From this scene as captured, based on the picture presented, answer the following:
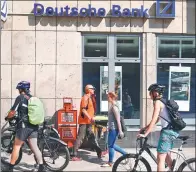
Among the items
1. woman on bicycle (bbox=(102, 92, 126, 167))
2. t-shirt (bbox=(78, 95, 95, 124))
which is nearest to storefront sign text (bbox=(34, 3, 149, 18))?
t-shirt (bbox=(78, 95, 95, 124))

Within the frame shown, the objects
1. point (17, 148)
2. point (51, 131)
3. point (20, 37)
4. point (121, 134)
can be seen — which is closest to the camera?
point (17, 148)

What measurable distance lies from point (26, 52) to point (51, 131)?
2561mm

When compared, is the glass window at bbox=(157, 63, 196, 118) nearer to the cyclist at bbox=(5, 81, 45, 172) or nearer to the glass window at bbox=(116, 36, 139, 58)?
the glass window at bbox=(116, 36, 139, 58)

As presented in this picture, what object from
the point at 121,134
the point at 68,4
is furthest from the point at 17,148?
the point at 68,4

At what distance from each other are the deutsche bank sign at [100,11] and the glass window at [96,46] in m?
0.63

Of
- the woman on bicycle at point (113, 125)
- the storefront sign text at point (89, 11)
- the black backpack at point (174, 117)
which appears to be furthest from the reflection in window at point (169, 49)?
the black backpack at point (174, 117)

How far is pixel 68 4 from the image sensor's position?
9859 mm

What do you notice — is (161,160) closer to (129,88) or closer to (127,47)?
(129,88)

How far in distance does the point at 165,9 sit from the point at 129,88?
2305mm

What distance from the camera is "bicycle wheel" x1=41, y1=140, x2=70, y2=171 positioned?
7.41 metres

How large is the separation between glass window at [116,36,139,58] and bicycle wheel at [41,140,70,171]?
365cm

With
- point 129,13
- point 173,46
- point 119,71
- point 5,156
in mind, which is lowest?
point 5,156

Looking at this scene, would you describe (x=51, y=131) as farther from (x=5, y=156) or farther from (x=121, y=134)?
(x=121, y=134)

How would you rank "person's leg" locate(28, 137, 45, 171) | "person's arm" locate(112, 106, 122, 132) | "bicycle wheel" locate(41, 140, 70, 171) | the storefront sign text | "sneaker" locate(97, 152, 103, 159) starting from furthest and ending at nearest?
the storefront sign text → "sneaker" locate(97, 152, 103, 159) → "person's arm" locate(112, 106, 122, 132) → "bicycle wheel" locate(41, 140, 70, 171) → "person's leg" locate(28, 137, 45, 171)
